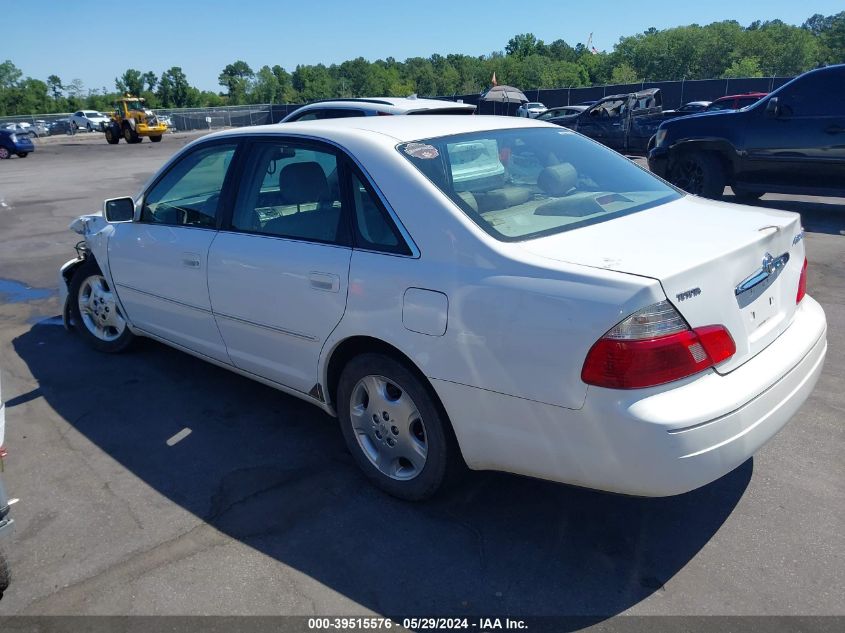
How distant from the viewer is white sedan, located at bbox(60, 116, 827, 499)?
2.37 m

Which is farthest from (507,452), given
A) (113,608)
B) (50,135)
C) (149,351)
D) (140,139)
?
(50,135)

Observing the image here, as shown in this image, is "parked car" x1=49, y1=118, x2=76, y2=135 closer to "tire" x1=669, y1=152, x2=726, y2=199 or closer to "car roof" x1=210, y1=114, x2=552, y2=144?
"tire" x1=669, y1=152, x2=726, y2=199

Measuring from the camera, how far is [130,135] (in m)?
37.5

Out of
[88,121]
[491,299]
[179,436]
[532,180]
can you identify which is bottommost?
[179,436]

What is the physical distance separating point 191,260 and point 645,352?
8.81ft

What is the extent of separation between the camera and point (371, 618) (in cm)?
251

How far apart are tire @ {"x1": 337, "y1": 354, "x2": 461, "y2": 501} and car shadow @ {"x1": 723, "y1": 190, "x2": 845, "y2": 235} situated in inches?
289

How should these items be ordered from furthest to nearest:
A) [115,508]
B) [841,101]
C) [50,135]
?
[50,135], [841,101], [115,508]

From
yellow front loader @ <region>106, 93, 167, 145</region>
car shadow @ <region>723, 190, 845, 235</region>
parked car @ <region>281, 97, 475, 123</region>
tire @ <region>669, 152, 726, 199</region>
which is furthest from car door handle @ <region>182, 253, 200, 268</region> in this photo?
yellow front loader @ <region>106, 93, 167, 145</region>

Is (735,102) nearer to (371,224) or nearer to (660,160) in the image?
(660,160)

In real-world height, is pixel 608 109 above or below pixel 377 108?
below

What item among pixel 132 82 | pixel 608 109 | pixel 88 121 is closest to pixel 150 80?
pixel 132 82

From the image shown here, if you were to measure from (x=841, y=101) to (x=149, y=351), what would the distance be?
27.9 ft

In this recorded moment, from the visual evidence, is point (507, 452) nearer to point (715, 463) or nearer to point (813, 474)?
point (715, 463)
